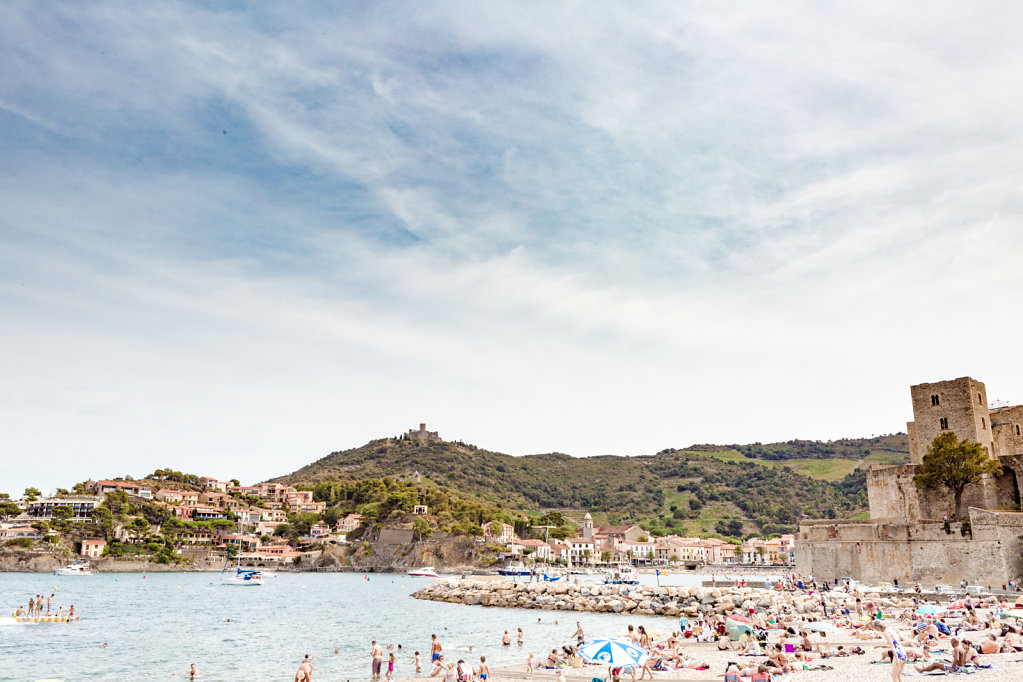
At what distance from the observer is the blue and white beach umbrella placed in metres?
16.7

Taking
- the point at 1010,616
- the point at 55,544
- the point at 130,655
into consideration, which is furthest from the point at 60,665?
the point at 55,544

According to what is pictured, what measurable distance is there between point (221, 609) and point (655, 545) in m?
110

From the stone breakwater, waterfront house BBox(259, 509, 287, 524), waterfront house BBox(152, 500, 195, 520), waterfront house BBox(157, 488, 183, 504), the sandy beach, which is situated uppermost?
waterfront house BBox(157, 488, 183, 504)

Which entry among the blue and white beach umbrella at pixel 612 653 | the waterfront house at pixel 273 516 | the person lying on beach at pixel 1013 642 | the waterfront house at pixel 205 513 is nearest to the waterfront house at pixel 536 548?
the waterfront house at pixel 273 516

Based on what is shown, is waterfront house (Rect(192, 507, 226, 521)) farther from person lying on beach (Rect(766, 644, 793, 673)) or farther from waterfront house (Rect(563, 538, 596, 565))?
person lying on beach (Rect(766, 644, 793, 673))

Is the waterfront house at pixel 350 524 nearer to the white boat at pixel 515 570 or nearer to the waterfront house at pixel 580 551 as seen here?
the white boat at pixel 515 570

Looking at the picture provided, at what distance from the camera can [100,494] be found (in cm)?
13938

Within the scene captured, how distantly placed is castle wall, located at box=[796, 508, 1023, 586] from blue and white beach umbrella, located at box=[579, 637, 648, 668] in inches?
1069

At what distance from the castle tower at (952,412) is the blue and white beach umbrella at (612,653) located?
33473mm

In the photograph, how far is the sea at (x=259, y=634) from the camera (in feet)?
88.0

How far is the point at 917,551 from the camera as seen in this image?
37562 millimetres

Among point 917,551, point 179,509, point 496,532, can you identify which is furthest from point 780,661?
point 179,509

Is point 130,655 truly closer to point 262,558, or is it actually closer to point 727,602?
point 727,602

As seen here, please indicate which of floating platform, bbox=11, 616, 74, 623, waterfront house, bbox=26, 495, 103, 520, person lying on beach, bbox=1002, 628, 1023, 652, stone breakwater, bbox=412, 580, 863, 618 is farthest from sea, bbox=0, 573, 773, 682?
waterfront house, bbox=26, 495, 103, 520
